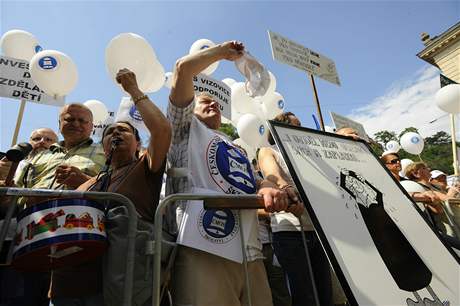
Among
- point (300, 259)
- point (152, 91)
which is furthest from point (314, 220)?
point (152, 91)

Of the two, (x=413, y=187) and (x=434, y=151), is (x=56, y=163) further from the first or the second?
(x=434, y=151)

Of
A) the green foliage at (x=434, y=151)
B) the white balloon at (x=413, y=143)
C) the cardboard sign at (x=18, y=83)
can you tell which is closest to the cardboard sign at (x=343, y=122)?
the cardboard sign at (x=18, y=83)

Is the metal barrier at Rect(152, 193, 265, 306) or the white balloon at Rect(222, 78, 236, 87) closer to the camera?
the metal barrier at Rect(152, 193, 265, 306)

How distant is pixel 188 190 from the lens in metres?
1.49

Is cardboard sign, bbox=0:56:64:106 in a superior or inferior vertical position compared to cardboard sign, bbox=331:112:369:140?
superior

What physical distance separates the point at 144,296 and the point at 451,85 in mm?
6085

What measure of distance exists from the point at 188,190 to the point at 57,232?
575 millimetres

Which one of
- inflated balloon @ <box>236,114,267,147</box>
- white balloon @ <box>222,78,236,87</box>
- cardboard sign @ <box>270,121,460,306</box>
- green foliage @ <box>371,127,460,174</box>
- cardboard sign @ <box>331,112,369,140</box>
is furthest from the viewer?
green foliage @ <box>371,127,460,174</box>

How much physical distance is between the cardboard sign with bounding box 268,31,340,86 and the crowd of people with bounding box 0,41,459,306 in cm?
152

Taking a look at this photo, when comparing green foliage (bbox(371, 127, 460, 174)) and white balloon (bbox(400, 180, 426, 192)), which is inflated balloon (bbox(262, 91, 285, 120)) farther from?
green foliage (bbox(371, 127, 460, 174))

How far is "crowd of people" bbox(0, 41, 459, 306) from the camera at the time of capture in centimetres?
133

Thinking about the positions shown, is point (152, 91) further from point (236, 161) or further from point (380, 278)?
point (380, 278)

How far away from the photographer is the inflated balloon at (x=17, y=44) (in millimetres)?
4117

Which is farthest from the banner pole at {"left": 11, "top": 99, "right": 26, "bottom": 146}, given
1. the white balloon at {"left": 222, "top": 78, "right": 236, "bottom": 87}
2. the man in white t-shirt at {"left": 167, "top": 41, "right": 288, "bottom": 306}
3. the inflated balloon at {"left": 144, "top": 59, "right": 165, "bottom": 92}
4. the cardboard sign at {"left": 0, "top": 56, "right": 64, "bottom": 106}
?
the white balloon at {"left": 222, "top": 78, "right": 236, "bottom": 87}
